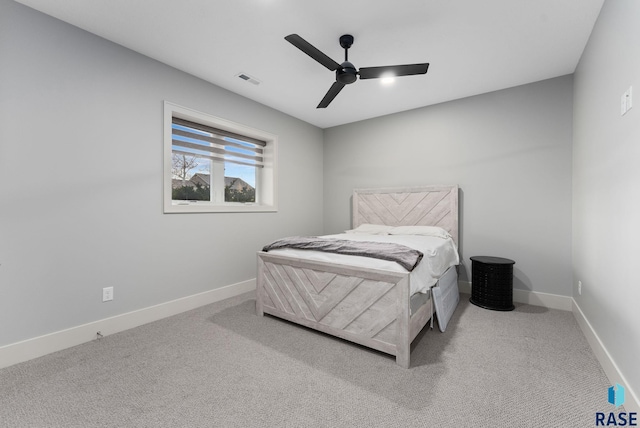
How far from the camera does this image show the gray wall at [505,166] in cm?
292

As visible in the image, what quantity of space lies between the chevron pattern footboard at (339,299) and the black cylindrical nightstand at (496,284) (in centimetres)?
165

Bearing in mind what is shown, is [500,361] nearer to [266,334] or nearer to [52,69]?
[266,334]

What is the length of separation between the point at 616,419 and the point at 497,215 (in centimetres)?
226

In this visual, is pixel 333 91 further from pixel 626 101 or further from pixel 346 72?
pixel 626 101

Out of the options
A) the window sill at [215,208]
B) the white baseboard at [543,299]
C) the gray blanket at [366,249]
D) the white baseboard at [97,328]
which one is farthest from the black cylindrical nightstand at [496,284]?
the white baseboard at [97,328]

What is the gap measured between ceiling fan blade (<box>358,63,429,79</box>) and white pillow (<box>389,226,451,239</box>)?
6.13ft

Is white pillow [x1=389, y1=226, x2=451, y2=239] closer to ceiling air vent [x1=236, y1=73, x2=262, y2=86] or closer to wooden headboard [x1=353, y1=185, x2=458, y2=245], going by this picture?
wooden headboard [x1=353, y1=185, x2=458, y2=245]

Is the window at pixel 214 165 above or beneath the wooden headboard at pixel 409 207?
above

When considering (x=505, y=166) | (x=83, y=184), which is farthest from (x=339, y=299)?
(x=505, y=166)

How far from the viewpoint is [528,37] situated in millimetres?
2252

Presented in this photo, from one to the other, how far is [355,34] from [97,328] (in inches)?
130

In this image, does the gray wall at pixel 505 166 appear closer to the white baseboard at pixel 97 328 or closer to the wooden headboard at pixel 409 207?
the wooden headboard at pixel 409 207

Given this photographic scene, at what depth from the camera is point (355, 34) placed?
222cm

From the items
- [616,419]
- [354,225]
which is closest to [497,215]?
[354,225]
